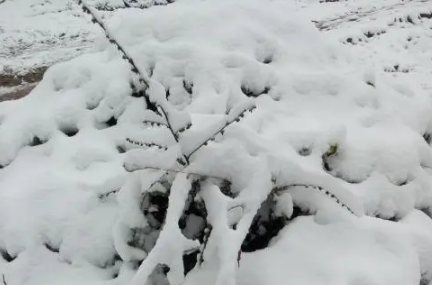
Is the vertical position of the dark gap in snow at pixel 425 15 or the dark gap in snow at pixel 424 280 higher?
the dark gap in snow at pixel 424 280

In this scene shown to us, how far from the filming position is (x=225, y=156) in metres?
2.21

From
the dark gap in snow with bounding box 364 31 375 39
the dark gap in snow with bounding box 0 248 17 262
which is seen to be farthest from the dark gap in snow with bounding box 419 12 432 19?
the dark gap in snow with bounding box 0 248 17 262

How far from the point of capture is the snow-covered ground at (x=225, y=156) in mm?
2115

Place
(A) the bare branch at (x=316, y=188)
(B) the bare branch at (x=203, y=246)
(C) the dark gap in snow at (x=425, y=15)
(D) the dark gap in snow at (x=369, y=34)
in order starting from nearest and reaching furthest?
(B) the bare branch at (x=203, y=246)
(A) the bare branch at (x=316, y=188)
(D) the dark gap in snow at (x=369, y=34)
(C) the dark gap in snow at (x=425, y=15)

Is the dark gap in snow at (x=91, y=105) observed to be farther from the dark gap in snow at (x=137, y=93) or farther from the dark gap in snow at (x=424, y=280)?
the dark gap in snow at (x=424, y=280)

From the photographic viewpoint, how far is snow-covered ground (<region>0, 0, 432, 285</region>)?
83.3 inches

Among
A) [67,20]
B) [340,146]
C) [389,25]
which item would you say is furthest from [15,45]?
[340,146]

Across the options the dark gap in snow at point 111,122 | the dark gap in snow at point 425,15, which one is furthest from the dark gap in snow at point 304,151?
the dark gap in snow at point 425,15

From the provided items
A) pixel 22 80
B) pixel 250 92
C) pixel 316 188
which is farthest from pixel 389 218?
pixel 22 80

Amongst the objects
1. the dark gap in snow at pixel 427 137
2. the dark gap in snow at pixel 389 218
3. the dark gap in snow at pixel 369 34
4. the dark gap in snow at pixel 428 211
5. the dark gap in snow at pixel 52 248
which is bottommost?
the dark gap in snow at pixel 369 34

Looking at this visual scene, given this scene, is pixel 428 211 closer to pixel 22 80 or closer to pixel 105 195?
pixel 105 195

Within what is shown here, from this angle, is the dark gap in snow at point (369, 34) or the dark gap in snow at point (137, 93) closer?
the dark gap in snow at point (137, 93)

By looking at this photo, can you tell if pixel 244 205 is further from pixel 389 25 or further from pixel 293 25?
pixel 389 25

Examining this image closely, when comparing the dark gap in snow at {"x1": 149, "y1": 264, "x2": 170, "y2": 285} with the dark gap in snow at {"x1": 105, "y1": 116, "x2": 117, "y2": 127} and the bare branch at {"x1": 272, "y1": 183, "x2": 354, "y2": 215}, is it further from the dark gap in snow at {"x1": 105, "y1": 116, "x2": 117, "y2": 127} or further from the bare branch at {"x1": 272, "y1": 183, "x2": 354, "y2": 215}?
the dark gap in snow at {"x1": 105, "y1": 116, "x2": 117, "y2": 127}
